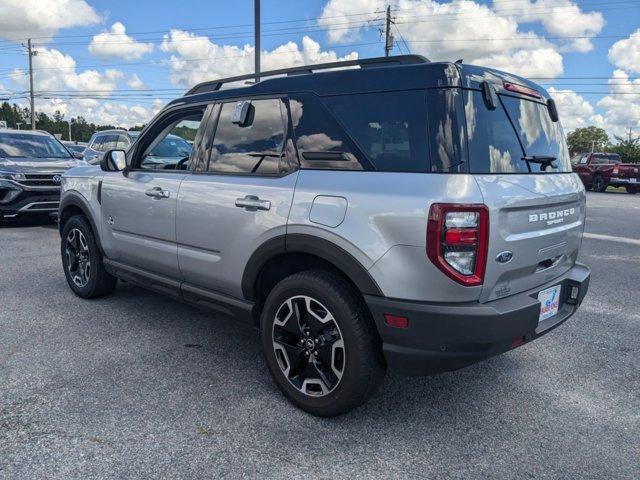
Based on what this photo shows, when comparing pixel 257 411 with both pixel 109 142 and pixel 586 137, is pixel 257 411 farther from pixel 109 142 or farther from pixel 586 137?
pixel 586 137

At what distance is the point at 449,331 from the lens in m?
2.40

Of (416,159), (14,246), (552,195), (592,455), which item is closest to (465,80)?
(416,159)

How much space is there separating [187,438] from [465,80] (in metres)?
2.28

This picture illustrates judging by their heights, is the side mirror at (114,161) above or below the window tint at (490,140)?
below

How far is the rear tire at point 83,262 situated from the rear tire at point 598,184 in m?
23.5

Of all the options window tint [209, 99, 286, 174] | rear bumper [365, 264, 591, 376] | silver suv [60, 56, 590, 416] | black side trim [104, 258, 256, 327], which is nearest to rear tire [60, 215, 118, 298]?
black side trim [104, 258, 256, 327]

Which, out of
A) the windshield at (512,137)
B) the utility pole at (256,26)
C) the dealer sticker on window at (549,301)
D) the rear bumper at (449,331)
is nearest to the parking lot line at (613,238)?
the windshield at (512,137)

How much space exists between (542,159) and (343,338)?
4.95ft

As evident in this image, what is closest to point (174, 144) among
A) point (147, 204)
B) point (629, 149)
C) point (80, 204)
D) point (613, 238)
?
point (147, 204)

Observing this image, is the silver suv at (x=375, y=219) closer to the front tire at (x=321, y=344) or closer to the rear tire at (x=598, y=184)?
the front tire at (x=321, y=344)

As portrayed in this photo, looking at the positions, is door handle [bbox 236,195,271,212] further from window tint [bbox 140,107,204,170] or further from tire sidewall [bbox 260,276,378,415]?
window tint [bbox 140,107,204,170]

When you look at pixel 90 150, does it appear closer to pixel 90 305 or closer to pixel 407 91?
pixel 90 305

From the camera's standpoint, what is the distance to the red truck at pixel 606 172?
22172mm

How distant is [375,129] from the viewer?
267 centimetres
